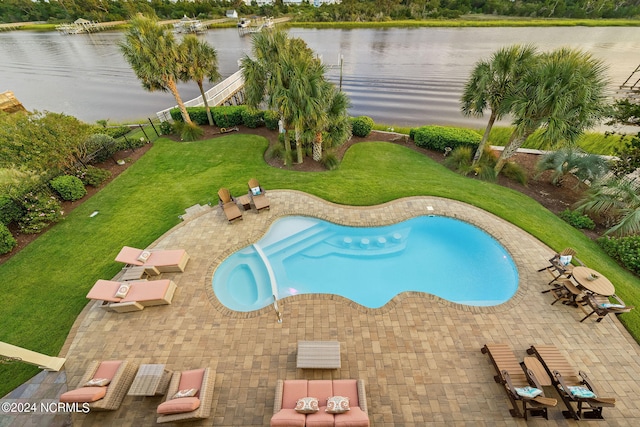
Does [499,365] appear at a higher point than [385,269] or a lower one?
higher

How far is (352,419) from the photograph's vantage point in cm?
553

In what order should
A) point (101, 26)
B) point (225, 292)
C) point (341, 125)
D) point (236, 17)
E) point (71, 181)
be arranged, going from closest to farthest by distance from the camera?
point (225, 292) → point (71, 181) → point (341, 125) → point (101, 26) → point (236, 17)

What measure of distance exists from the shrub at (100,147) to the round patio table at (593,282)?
24.3 metres

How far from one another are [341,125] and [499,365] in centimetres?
1310

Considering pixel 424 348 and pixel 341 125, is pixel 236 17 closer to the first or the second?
pixel 341 125

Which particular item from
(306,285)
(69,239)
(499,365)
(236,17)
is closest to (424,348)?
(499,365)

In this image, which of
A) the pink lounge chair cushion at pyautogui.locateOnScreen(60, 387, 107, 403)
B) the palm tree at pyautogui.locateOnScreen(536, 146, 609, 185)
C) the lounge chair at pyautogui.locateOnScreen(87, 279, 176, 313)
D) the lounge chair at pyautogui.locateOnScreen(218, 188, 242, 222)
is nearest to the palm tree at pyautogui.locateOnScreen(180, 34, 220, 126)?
the lounge chair at pyautogui.locateOnScreen(218, 188, 242, 222)

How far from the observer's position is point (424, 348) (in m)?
7.62

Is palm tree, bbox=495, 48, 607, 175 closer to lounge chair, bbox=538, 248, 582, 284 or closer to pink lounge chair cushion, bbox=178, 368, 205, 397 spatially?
lounge chair, bbox=538, 248, 582, 284

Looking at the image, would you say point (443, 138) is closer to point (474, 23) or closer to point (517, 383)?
point (517, 383)

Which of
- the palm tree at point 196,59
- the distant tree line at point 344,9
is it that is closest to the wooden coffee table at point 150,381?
the palm tree at point 196,59

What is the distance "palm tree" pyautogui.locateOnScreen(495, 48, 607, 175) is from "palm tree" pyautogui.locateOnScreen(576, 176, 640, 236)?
9.72 feet

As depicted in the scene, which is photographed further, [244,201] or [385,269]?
[244,201]

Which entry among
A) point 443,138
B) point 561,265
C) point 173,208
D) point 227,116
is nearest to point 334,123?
point 443,138
